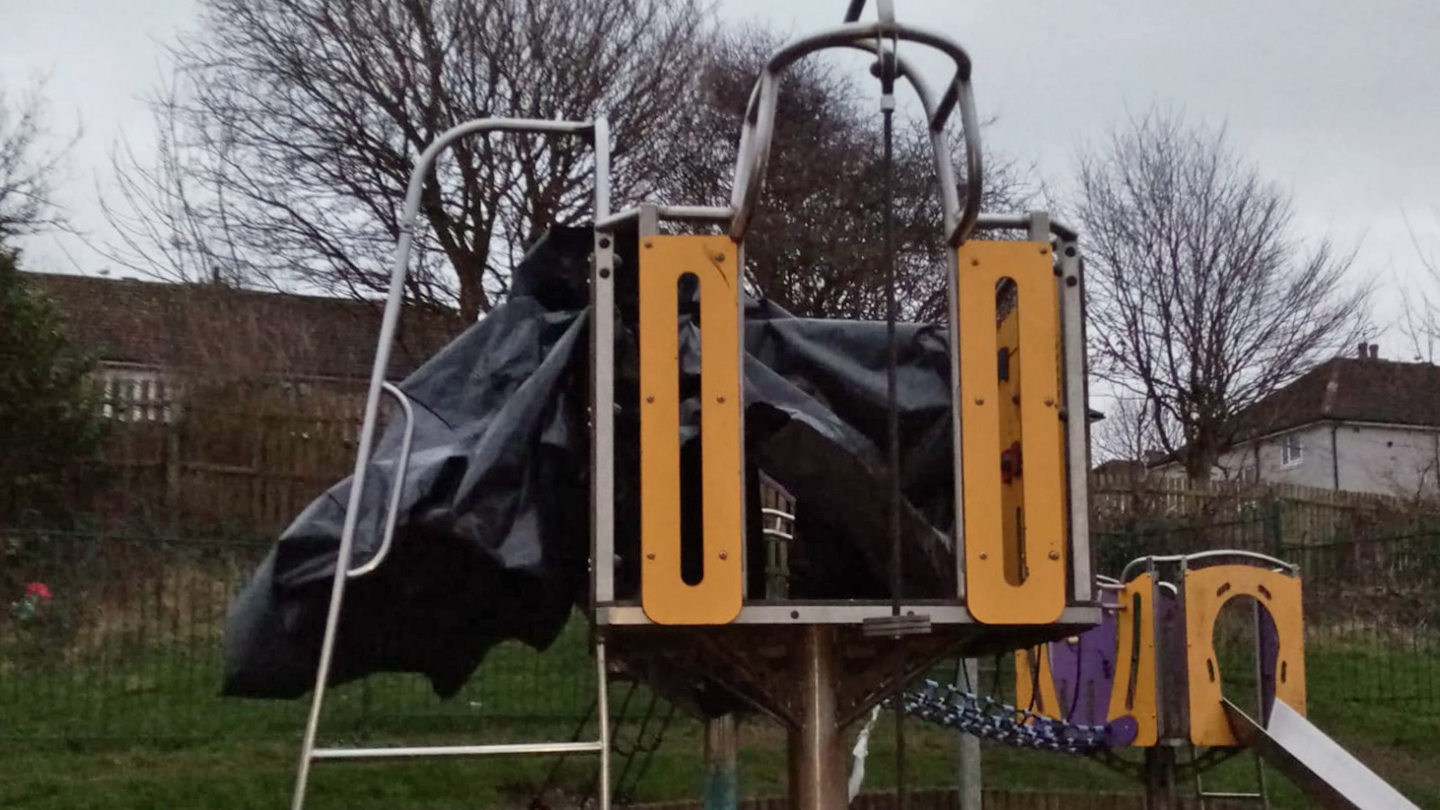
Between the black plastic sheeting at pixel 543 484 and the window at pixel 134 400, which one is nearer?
the black plastic sheeting at pixel 543 484

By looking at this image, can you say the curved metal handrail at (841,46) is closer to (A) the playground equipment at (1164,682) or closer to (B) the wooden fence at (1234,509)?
(A) the playground equipment at (1164,682)

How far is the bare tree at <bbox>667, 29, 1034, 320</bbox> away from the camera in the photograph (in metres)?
18.2

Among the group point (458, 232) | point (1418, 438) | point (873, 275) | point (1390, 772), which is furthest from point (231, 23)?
point (1418, 438)

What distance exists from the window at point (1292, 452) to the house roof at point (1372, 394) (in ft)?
5.22

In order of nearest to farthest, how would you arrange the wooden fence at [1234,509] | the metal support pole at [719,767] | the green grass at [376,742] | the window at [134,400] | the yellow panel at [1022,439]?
the yellow panel at [1022,439], the metal support pole at [719,767], the green grass at [376,742], the window at [134,400], the wooden fence at [1234,509]

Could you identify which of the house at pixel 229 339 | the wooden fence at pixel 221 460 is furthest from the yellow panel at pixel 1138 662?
the house at pixel 229 339

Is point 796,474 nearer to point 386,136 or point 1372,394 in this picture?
point 386,136

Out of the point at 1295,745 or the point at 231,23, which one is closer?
the point at 1295,745

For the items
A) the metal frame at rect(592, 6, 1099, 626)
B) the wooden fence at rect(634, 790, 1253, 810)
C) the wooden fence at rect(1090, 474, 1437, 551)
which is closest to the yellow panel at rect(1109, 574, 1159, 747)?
the wooden fence at rect(634, 790, 1253, 810)

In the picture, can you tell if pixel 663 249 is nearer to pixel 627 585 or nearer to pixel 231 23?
pixel 627 585

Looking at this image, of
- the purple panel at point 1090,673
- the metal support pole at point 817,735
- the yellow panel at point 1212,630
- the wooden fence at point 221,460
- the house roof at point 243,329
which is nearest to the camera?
the metal support pole at point 817,735

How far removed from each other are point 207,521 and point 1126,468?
1022 cm

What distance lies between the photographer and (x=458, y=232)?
17953 millimetres

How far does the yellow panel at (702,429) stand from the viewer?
3037 mm
